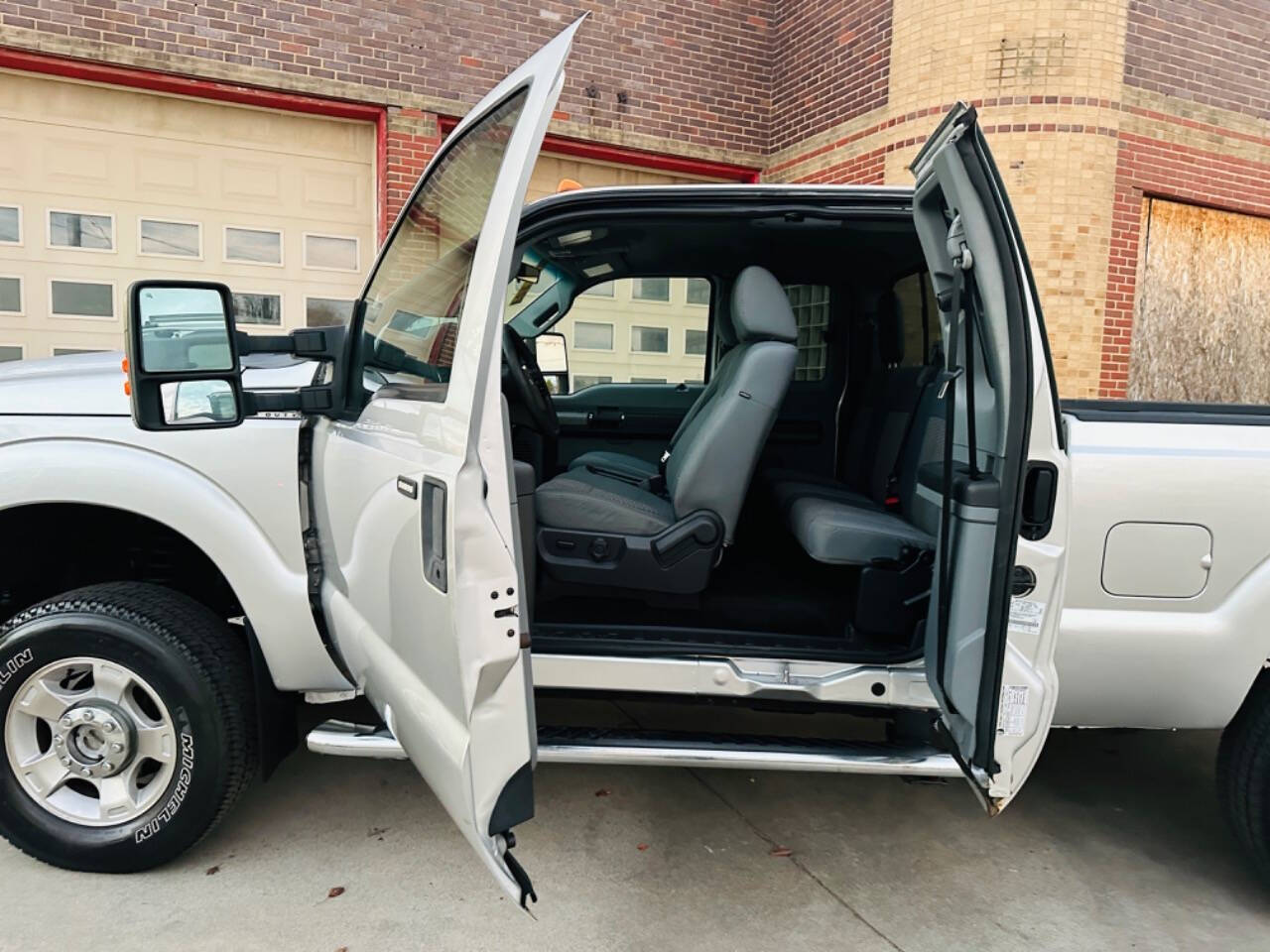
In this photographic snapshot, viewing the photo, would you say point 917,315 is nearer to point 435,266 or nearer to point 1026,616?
point 1026,616

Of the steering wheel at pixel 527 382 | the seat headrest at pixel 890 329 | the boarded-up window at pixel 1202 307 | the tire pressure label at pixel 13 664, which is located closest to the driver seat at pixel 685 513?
the steering wheel at pixel 527 382

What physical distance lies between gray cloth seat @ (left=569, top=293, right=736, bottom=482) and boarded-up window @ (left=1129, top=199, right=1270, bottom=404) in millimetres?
→ 5320

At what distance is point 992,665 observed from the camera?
2.04 metres

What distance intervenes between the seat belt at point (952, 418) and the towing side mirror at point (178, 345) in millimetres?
1717

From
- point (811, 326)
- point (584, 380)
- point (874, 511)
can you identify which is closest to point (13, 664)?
point (584, 380)

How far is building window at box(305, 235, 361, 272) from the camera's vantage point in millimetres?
A: 7430

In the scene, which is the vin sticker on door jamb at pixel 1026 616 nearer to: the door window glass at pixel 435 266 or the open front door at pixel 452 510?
the open front door at pixel 452 510

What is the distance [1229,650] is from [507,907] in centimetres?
203

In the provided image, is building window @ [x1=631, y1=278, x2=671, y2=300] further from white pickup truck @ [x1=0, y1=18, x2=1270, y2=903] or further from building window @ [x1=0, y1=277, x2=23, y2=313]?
building window @ [x1=0, y1=277, x2=23, y2=313]

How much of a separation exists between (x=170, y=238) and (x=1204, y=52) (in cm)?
874

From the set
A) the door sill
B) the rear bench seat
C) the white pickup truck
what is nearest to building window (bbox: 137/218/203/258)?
the white pickup truck

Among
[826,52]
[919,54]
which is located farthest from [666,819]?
[826,52]

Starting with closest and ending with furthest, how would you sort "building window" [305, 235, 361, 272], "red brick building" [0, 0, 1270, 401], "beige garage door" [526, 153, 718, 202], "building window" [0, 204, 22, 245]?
"building window" [0, 204, 22, 245], "red brick building" [0, 0, 1270, 401], "building window" [305, 235, 361, 272], "beige garage door" [526, 153, 718, 202]

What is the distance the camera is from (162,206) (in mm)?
7004
